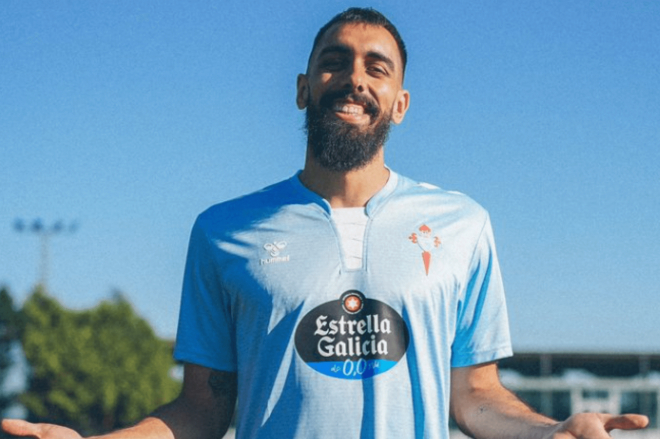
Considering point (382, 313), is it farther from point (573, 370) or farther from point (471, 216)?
point (573, 370)

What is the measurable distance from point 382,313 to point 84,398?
167ft

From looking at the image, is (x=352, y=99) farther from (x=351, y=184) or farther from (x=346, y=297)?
(x=346, y=297)

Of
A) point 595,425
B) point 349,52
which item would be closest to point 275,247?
point 349,52

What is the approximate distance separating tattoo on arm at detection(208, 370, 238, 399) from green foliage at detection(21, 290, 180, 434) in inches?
1922

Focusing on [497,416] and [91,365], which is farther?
[91,365]

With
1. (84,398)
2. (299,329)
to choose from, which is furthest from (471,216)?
(84,398)

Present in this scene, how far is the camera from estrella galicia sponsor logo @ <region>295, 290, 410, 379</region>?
3801mm

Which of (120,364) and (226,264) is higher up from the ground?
(226,264)

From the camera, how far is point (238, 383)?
405 cm

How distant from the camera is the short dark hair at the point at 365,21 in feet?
14.1

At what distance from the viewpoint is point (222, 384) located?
4.17 m

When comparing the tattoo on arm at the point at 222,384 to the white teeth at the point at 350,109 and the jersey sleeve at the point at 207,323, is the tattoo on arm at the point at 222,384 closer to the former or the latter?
the jersey sleeve at the point at 207,323

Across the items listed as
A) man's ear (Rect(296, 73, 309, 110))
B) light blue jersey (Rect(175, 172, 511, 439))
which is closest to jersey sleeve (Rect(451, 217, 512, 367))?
light blue jersey (Rect(175, 172, 511, 439))

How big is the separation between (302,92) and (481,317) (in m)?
1.20
